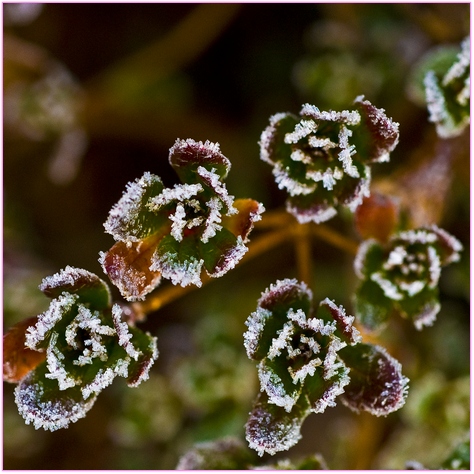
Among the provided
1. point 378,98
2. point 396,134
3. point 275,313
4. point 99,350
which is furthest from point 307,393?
point 378,98

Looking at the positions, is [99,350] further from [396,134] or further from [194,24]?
[194,24]

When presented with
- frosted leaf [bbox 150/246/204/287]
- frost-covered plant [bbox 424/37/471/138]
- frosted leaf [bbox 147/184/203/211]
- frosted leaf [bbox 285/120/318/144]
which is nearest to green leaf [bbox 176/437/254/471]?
frosted leaf [bbox 150/246/204/287]

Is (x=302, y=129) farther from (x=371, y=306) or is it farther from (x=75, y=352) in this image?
(x=75, y=352)

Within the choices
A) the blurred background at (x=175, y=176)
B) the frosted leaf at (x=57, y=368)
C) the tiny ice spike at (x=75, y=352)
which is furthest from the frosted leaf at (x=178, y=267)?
the blurred background at (x=175, y=176)

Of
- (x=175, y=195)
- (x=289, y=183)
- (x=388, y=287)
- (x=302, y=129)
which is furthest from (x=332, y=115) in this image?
(x=388, y=287)

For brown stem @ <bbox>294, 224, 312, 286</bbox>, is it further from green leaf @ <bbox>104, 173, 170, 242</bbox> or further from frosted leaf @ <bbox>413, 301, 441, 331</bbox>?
green leaf @ <bbox>104, 173, 170, 242</bbox>

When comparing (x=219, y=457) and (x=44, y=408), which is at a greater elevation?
(x=44, y=408)
